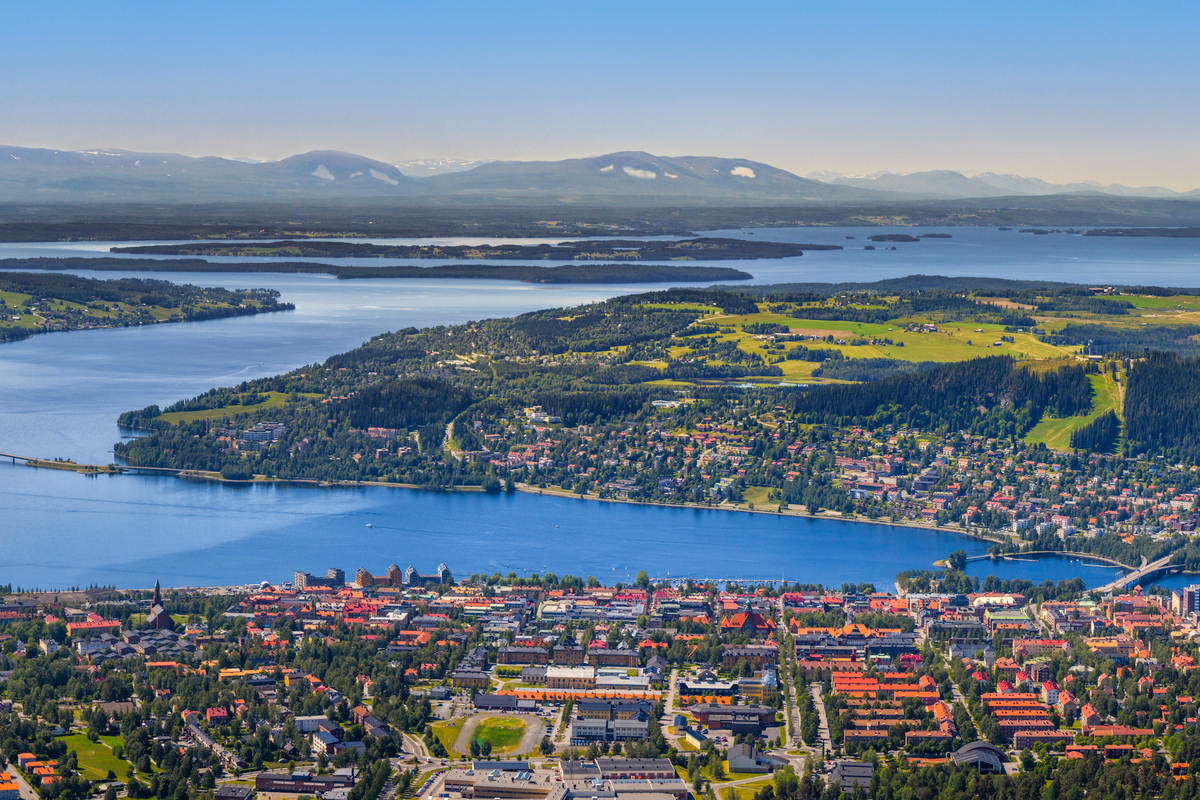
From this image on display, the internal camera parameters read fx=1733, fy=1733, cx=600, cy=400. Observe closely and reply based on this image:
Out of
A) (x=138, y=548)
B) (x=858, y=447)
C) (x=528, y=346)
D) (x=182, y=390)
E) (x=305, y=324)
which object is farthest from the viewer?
(x=305, y=324)

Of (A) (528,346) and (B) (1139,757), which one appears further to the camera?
(A) (528,346)

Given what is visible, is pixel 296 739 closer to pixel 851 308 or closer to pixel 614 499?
pixel 614 499

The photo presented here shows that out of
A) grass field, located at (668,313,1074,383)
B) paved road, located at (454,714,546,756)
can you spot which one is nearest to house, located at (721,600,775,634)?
paved road, located at (454,714,546,756)

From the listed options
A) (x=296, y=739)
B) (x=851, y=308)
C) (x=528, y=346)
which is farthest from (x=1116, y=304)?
(x=296, y=739)

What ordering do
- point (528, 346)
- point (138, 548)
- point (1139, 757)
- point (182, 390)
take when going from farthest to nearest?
point (528, 346)
point (182, 390)
point (138, 548)
point (1139, 757)

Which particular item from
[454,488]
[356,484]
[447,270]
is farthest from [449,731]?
[447,270]

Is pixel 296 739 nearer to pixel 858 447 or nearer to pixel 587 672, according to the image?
pixel 587 672
